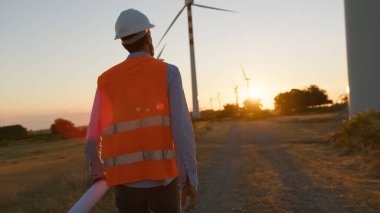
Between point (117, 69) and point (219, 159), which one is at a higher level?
point (117, 69)

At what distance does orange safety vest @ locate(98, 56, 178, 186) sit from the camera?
3162mm

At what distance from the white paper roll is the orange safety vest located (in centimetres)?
9

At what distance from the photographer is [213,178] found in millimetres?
11750

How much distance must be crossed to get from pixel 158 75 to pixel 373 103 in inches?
901

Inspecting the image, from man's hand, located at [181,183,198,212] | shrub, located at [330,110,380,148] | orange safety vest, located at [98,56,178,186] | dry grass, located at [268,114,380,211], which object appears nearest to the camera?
orange safety vest, located at [98,56,178,186]

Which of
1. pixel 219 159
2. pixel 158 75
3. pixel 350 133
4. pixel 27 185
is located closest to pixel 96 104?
pixel 158 75

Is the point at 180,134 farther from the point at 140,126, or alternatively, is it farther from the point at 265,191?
the point at 265,191

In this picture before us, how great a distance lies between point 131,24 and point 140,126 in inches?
28.4

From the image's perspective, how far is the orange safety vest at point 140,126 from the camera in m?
3.16

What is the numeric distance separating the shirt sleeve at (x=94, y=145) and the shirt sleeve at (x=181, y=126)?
56 cm

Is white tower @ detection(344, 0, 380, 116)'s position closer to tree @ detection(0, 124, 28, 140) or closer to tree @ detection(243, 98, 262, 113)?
tree @ detection(0, 124, 28, 140)

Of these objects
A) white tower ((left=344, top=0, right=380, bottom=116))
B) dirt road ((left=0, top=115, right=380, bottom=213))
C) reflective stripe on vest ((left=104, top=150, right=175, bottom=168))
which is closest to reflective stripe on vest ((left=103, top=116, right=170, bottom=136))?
reflective stripe on vest ((left=104, top=150, right=175, bottom=168))

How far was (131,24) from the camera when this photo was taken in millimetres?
3332

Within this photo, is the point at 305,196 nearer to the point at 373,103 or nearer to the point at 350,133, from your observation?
the point at 350,133
